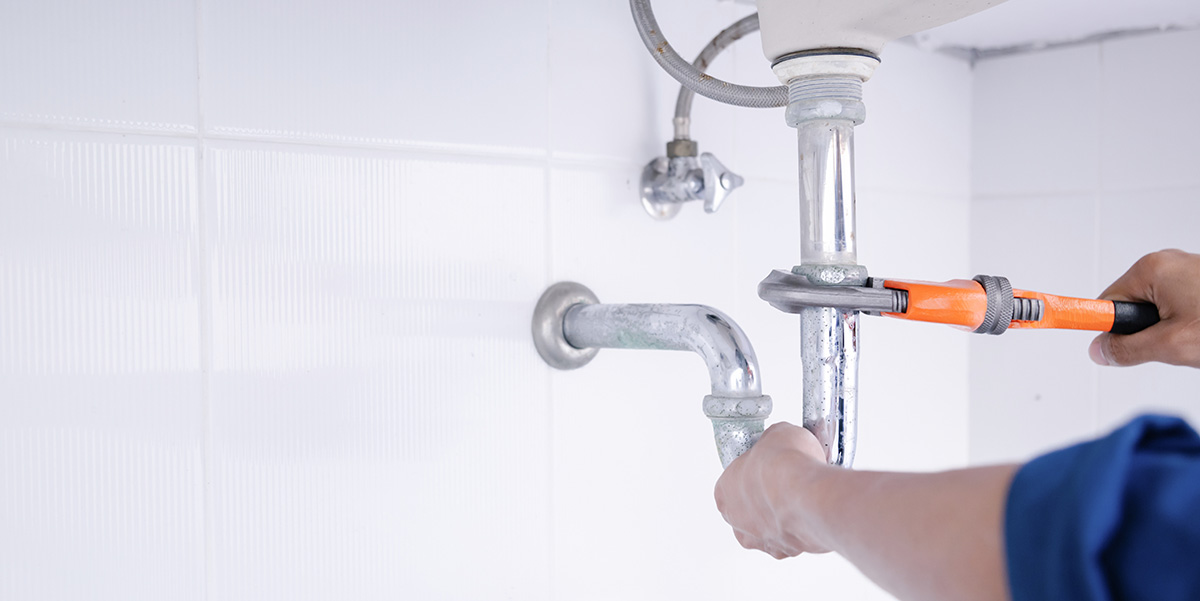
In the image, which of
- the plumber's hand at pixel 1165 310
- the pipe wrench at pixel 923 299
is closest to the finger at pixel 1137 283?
the plumber's hand at pixel 1165 310

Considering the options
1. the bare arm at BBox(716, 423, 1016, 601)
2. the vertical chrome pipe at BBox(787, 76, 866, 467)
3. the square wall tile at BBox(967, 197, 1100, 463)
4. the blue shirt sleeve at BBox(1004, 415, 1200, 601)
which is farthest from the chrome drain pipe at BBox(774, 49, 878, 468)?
the square wall tile at BBox(967, 197, 1100, 463)

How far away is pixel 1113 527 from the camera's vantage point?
0.24 meters

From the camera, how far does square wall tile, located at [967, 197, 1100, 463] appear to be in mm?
938

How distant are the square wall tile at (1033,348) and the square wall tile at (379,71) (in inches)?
22.8

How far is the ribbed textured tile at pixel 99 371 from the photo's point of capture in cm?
46

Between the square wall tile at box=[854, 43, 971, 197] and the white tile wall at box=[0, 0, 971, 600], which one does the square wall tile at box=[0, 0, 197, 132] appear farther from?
the square wall tile at box=[854, 43, 971, 197]

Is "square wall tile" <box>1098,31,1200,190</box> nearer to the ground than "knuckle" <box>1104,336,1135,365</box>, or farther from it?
farther from it

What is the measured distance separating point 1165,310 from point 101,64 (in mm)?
626

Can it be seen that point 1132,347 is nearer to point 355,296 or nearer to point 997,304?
point 997,304

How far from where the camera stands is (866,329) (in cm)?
87

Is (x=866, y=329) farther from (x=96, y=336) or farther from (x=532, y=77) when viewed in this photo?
(x=96, y=336)

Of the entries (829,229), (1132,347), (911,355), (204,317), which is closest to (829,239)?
(829,229)

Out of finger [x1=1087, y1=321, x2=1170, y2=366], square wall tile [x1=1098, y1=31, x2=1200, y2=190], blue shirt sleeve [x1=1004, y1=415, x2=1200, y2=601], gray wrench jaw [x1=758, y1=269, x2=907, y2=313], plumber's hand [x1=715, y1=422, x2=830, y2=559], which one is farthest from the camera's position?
square wall tile [x1=1098, y1=31, x2=1200, y2=190]

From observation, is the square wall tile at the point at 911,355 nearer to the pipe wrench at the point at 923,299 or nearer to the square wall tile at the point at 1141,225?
the square wall tile at the point at 1141,225
